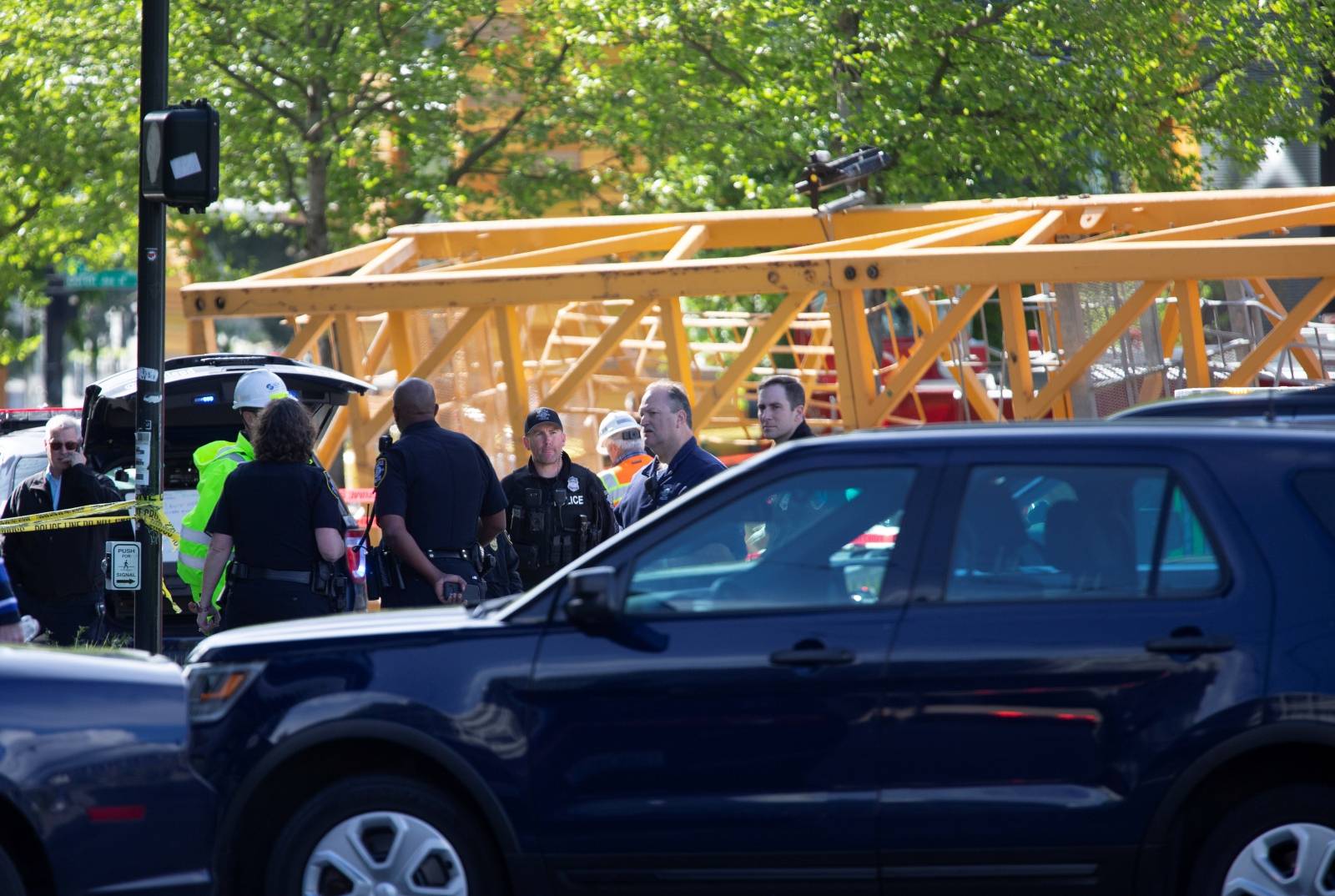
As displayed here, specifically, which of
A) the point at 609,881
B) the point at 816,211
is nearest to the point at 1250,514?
the point at 609,881

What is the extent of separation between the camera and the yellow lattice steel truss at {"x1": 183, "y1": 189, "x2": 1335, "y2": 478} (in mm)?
9641

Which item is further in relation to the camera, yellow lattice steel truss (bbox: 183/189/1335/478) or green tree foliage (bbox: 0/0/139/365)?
green tree foliage (bbox: 0/0/139/365)

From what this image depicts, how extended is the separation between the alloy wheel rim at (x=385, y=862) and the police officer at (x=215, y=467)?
2931 millimetres

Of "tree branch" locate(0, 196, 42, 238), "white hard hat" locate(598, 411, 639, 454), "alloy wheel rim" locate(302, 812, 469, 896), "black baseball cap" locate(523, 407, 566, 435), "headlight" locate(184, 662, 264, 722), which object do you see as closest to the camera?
"alloy wheel rim" locate(302, 812, 469, 896)

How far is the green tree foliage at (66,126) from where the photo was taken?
1900 cm

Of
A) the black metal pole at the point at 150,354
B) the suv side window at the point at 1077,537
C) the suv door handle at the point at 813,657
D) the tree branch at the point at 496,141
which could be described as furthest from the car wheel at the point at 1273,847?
the tree branch at the point at 496,141

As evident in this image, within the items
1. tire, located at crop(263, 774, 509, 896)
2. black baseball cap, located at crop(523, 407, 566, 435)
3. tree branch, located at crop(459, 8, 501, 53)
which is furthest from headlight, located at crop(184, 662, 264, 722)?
tree branch, located at crop(459, 8, 501, 53)

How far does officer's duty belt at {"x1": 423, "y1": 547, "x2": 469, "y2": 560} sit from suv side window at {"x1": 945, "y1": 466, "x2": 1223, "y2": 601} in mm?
3294

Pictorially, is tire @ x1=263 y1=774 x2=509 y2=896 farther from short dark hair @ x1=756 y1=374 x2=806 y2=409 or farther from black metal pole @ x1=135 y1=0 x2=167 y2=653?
black metal pole @ x1=135 y1=0 x2=167 y2=653

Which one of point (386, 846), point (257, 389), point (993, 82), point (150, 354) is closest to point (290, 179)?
point (993, 82)

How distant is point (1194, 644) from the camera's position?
4.69m

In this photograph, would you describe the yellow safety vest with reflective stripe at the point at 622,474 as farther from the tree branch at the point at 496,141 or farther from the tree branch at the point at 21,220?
the tree branch at the point at 21,220

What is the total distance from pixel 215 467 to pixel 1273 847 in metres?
4.79

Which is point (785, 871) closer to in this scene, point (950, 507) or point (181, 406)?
point (950, 507)
